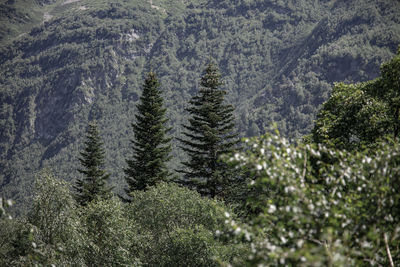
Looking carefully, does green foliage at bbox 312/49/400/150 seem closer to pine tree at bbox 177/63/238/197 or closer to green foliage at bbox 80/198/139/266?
green foliage at bbox 80/198/139/266

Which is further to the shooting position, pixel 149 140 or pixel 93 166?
pixel 93 166

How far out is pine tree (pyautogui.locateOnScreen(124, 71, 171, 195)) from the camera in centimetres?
3272

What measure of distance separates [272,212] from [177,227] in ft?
36.9

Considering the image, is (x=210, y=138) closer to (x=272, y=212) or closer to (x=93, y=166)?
(x=93, y=166)

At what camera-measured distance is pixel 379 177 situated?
568 cm

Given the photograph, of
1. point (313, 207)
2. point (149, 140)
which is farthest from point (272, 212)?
point (149, 140)

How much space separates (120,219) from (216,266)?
4527 millimetres

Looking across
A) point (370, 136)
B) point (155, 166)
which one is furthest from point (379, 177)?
point (155, 166)

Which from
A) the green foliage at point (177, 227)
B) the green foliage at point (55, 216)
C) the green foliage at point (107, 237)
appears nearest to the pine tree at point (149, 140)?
the green foliage at point (177, 227)

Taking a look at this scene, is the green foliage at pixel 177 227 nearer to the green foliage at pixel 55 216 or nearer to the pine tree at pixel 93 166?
the green foliage at pixel 55 216

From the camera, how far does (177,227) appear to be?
634 inches

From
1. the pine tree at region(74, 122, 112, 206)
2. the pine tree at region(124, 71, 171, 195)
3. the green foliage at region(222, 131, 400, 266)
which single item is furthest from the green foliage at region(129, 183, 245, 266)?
the pine tree at region(74, 122, 112, 206)

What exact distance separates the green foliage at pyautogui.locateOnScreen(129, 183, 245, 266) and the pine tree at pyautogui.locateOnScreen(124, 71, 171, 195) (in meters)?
13.6

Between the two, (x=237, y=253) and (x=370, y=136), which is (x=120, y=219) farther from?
(x=370, y=136)
